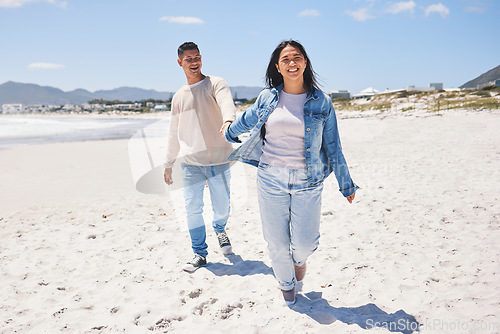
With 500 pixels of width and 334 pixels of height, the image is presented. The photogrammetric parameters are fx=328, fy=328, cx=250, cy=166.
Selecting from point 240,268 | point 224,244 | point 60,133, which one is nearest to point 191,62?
point 224,244

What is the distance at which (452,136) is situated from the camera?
12.1 m

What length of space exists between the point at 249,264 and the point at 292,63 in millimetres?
2394

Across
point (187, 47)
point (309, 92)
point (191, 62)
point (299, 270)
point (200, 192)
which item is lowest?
point (299, 270)

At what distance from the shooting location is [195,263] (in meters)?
3.71

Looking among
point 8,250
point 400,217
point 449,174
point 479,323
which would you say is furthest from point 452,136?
point 8,250

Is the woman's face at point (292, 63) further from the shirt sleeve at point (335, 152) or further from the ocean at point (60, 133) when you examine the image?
the ocean at point (60, 133)

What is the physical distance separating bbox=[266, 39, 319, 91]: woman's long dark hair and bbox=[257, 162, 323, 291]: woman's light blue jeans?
2.29 feet

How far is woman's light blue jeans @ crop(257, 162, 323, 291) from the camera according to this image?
2564mm

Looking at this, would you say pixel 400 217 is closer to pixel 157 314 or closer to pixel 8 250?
pixel 157 314

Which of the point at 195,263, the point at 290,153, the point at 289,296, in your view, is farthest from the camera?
the point at 195,263

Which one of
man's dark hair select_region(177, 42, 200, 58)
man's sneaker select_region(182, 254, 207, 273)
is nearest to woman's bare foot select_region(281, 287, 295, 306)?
man's sneaker select_region(182, 254, 207, 273)

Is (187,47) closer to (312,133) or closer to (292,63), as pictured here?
(292,63)

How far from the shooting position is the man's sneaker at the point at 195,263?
3.67m

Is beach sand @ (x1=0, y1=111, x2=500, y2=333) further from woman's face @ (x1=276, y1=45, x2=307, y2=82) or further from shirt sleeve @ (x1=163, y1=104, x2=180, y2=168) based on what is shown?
woman's face @ (x1=276, y1=45, x2=307, y2=82)
